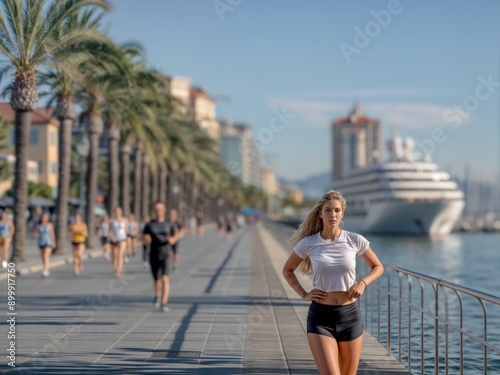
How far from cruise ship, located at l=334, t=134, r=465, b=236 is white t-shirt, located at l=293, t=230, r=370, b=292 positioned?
87.6 m

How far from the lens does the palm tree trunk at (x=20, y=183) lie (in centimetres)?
2586

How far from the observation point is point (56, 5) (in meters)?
24.7

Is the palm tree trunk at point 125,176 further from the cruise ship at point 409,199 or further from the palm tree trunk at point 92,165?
the cruise ship at point 409,199

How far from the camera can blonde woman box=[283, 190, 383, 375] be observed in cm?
594

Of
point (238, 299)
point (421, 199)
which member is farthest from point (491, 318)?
point (421, 199)

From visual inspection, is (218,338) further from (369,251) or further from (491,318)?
(491,318)

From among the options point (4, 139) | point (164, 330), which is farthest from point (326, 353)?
point (4, 139)

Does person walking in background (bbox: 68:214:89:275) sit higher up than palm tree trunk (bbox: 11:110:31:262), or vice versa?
palm tree trunk (bbox: 11:110:31:262)

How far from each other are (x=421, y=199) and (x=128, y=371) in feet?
288

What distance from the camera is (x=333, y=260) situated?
6070mm

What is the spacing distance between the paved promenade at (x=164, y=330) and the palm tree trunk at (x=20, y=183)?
6197 millimetres

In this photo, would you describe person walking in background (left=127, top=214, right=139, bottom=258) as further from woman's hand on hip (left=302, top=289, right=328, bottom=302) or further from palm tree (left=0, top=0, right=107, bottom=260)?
woman's hand on hip (left=302, top=289, right=328, bottom=302)

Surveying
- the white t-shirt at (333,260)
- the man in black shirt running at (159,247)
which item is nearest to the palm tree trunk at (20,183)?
the man in black shirt running at (159,247)

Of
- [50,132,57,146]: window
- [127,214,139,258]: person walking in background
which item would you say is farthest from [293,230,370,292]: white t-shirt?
[50,132,57,146]: window
